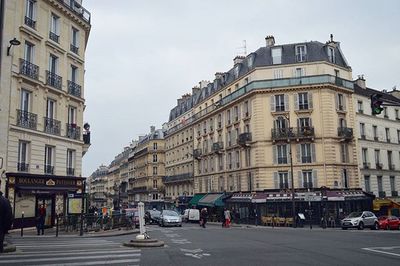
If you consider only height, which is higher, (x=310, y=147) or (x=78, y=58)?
(x=78, y=58)

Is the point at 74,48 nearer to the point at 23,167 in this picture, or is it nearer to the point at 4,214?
the point at 23,167

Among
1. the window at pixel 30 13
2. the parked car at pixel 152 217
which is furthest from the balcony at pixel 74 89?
the parked car at pixel 152 217

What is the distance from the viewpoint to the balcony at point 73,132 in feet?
84.4

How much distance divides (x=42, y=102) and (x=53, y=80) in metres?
1.75

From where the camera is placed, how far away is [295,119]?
37781 millimetres

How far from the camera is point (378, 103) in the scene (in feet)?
47.9

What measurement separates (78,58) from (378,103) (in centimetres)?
1955

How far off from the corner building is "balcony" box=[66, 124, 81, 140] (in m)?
17.7

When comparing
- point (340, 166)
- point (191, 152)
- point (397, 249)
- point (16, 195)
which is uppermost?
point (191, 152)

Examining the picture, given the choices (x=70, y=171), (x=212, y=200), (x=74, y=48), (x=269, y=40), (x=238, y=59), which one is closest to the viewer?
(x=70, y=171)

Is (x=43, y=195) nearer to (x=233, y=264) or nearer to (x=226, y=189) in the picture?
(x=233, y=264)

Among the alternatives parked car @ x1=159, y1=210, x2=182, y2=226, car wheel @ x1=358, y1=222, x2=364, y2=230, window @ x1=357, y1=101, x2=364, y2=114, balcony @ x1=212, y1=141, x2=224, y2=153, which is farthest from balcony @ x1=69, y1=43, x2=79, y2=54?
window @ x1=357, y1=101, x2=364, y2=114

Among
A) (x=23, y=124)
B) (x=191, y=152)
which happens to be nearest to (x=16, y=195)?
(x=23, y=124)


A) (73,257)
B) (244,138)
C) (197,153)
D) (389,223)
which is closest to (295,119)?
(244,138)
